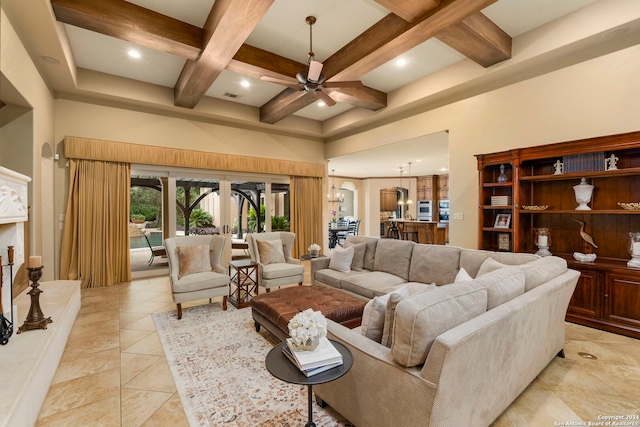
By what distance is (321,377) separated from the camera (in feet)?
4.62

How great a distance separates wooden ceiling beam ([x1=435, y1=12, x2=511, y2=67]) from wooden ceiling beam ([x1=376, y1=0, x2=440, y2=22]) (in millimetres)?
393

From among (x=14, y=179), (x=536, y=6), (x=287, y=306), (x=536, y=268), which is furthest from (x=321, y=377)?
(x=536, y=6)

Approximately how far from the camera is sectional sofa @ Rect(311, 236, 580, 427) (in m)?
1.30

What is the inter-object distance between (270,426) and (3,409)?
1346 mm

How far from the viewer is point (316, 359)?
1453 mm

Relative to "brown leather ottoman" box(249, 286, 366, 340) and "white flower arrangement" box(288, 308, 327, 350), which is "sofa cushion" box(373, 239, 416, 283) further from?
"white flower arrangement" box(288, 308, 327, 350)

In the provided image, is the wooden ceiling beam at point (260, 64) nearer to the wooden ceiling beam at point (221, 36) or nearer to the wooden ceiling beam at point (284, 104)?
the wooden ceiling beam at point (221, 36)

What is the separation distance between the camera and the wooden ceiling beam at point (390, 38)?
2.82m

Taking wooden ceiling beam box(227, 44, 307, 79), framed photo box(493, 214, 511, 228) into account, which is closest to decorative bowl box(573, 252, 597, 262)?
framed photo box(493, 214, 511, 228)

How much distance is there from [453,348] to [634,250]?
127 inches

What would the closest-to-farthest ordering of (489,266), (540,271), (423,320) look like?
(423,320)
(540,271)
(489,266)

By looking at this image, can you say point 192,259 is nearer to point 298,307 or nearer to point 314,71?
point 298,307

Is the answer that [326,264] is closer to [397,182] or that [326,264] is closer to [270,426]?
A: [270,426]

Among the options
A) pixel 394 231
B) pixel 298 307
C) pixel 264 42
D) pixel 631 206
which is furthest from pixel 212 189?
pixel 631 206
